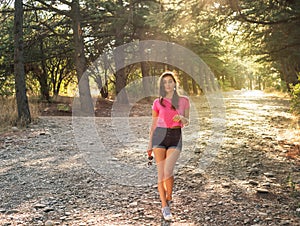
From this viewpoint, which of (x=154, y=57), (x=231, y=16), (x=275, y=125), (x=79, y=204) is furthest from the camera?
(x=154, y=57)

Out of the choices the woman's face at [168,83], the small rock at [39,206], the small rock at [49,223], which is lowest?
the small rock at [49,223]

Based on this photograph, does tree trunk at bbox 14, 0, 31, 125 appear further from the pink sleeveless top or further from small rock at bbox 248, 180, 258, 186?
the pink sleeveless top

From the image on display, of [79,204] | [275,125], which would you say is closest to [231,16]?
[275,125]

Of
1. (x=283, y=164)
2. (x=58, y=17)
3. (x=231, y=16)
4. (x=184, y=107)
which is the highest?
(x=58, y=17)

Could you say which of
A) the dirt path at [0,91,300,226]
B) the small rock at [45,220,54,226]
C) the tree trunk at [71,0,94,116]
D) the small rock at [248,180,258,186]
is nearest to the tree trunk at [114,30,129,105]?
the tree trunk at [71,0,94,116]

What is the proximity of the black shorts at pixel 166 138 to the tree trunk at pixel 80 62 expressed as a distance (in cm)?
1302

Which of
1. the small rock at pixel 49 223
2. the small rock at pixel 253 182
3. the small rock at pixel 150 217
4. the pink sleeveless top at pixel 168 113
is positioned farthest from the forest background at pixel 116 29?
the small rock at pixel 49 223

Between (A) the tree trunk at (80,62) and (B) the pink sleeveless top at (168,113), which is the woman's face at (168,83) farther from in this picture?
(A) the tree trunk at (80,62)

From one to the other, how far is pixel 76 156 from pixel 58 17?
500 inches

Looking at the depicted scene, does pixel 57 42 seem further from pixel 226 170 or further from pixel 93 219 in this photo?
pixel 93 219

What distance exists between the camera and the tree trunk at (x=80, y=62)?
1664 centimetres

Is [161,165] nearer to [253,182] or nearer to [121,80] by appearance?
[253,182]

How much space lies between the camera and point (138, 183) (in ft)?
20.0

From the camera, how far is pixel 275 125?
12.9 metres
